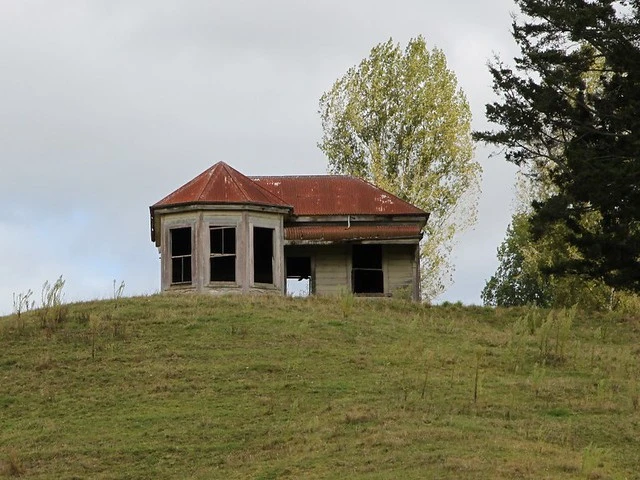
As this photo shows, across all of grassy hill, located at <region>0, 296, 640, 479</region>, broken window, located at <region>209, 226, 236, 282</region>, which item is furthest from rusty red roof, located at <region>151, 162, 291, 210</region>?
grassy hill, located at <region>0, 296, 640, 479</region>

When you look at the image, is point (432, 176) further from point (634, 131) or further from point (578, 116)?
point (634, 131)

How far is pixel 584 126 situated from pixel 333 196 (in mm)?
8932

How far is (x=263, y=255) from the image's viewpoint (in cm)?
4134

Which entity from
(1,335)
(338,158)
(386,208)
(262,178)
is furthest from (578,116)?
(1,335)

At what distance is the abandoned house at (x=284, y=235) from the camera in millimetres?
39344

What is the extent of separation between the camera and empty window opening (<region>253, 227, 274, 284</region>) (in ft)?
134

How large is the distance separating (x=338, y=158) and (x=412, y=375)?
2689 cm

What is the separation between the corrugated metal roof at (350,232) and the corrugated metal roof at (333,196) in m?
0.45

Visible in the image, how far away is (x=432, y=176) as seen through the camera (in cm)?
5162

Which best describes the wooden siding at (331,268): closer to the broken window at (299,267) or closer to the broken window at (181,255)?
the broken window at (299,267)

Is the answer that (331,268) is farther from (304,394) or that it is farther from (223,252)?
(304,394)

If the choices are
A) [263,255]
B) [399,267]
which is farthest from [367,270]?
[263,255]

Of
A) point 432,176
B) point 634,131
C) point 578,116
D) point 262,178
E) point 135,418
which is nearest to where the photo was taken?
point 135,418

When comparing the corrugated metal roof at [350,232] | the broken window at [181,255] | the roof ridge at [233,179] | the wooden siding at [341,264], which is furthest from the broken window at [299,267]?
the broken window at [181,255]
